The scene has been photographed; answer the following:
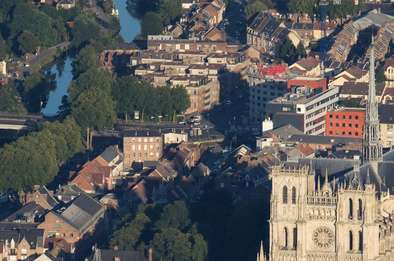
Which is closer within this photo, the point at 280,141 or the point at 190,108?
the point at 280,141

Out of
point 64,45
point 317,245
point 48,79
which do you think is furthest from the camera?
point 64,45

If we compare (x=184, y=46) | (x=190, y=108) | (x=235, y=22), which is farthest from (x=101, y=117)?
(x=235, y=22)

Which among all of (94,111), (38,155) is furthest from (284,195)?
(94,111)

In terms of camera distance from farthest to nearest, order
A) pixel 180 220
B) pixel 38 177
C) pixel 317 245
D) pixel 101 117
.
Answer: pixel 101 117
pixel 38 177
pixel 180 220
pixel 317 245

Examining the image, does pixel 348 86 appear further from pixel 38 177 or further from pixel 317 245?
pixel 317 245

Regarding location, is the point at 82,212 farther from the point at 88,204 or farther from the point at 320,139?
the point at 320,139

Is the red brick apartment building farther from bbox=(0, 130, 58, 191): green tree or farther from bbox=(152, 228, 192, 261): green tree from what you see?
bbox=(152, 228, 192, 261): green tree
